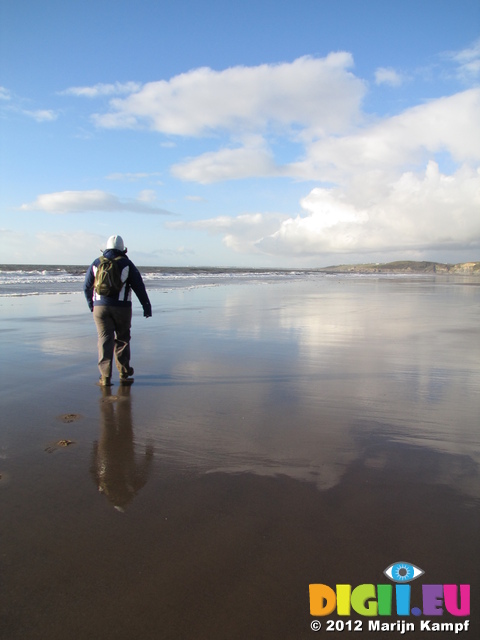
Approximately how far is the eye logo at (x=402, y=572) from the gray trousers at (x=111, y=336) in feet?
14.3

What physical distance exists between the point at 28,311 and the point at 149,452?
484 inches

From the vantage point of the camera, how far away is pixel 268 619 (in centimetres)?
191

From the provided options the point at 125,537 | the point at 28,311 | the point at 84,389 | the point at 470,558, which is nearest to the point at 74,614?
the point at 125,537

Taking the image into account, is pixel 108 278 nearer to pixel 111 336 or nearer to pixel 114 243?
pixel 114 243

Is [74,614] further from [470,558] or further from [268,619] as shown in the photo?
[470,558]

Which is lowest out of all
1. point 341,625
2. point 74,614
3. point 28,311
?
point 341,625

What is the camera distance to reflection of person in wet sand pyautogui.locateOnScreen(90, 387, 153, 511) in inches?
116

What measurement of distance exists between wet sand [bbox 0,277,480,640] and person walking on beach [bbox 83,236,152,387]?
0.42 m

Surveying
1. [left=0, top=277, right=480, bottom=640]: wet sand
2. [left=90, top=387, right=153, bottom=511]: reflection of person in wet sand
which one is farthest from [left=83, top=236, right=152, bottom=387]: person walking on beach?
[left=90, top=387, right=153, bottom=511]: reflection of person in wet sand

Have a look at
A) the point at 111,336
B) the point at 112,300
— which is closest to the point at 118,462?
the point at 111,336

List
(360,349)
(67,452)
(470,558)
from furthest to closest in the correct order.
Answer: (360,349) < (67,452) < (470,558)

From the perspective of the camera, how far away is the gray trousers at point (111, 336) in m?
5.67

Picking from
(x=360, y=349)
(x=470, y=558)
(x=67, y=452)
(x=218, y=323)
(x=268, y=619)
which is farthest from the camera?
(x=218, y=323)

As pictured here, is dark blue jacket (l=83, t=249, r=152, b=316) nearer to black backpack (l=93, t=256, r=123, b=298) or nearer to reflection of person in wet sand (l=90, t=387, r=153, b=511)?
black backpack (l=93, t=256, r=123, b=298)
